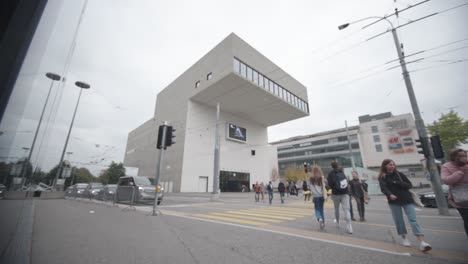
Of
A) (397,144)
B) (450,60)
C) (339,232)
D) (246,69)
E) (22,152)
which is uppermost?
(246,69)

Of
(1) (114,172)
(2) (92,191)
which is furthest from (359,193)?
(1) (114,172)

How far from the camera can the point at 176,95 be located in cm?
3709

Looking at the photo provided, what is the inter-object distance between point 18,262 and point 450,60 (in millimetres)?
11698

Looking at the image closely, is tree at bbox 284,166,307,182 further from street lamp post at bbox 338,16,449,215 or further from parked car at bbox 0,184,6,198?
parked car at bbox 0,184,6,198

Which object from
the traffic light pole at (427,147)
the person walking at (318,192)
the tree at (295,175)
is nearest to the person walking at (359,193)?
the person walking at (318,192)

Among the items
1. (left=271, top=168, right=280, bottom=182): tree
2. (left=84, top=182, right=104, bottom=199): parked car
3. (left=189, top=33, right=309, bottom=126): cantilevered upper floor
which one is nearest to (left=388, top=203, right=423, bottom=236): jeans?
(left=84, top=182, right=104, bottom=199): parked car

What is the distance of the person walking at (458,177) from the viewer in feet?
10.1

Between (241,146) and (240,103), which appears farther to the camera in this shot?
(241,146)

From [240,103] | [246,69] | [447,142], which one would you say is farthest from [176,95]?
[447,142]

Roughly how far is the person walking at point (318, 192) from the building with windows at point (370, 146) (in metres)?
48.9

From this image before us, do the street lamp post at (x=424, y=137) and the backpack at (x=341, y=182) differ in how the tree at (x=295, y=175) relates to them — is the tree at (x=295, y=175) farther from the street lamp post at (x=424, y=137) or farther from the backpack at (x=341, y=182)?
the backpack at (x=341, y=182)

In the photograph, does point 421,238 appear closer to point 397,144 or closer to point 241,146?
point 241,146

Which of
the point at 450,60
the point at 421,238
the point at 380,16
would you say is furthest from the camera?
the point at 380,16

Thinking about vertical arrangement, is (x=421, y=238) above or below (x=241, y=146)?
below
